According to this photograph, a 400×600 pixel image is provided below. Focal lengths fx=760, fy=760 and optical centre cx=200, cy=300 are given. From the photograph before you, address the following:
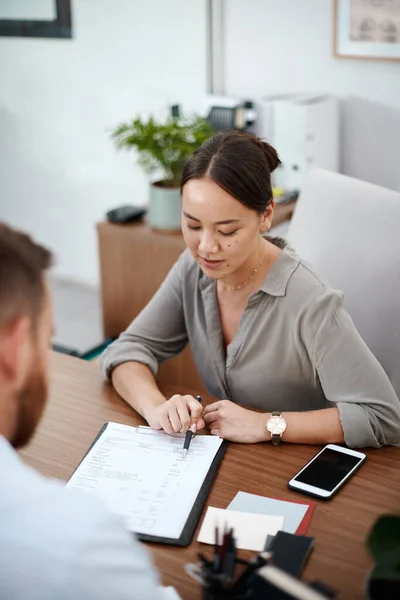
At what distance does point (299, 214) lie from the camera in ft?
6.59

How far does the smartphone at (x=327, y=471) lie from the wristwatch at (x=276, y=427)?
0.08m

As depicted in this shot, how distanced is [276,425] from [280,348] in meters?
0.23

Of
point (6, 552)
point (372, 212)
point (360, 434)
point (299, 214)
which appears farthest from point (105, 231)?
point (6, 552)

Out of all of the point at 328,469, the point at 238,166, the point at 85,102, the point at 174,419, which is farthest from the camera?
the point at 85,102

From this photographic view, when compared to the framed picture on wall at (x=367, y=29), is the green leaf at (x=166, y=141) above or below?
below

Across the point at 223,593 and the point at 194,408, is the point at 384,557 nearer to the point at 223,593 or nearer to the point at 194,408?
the point at 223,593

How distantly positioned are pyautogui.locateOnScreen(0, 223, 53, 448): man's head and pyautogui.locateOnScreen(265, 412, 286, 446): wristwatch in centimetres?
54

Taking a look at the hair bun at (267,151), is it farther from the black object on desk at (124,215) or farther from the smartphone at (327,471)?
the black object on desk at (124,215)

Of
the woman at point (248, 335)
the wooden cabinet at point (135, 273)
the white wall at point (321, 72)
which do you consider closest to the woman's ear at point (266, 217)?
the woman at point (248, 335)

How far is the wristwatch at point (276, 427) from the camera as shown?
1.36 metres

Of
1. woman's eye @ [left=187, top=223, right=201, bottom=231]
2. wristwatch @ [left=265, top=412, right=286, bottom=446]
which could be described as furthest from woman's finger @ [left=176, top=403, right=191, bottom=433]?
woman's eye @ [left=187, top=223, right=201, bottom=231]

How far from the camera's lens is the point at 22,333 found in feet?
2.77

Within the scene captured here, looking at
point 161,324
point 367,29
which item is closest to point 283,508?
point 161,324

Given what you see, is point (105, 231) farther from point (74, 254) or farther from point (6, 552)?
point (6, 552)
